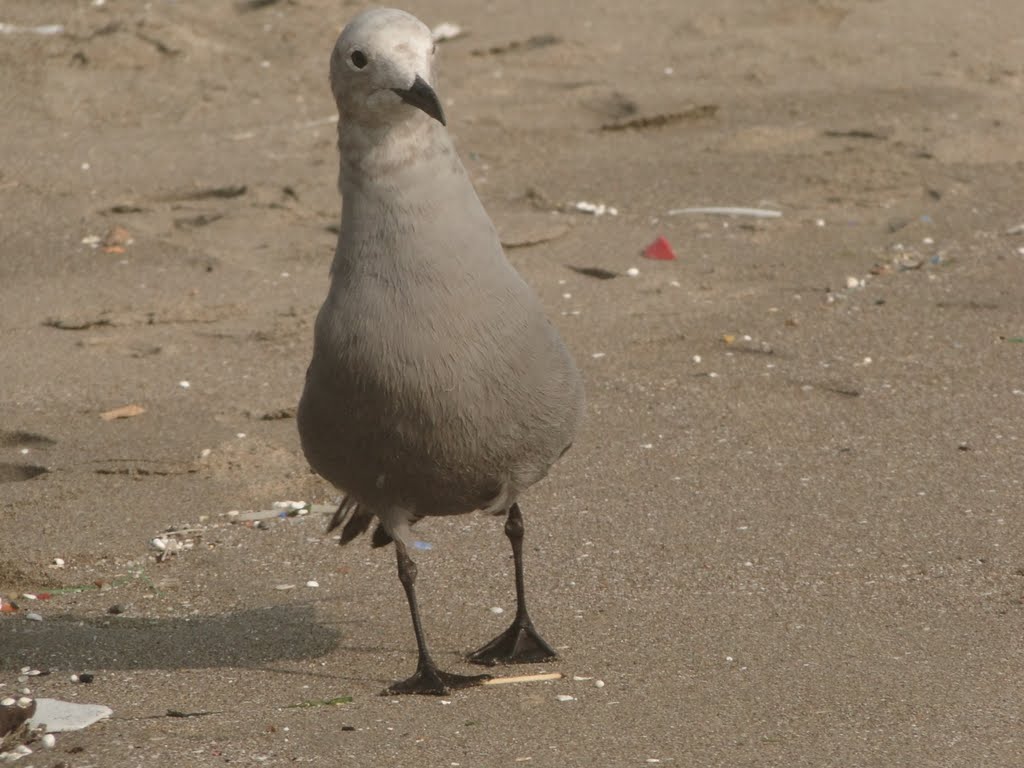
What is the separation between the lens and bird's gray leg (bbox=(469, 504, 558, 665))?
14.5 feet

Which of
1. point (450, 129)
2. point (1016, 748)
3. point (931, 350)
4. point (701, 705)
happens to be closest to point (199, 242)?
point (450, 129)

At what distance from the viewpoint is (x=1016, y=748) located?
371 centimetres

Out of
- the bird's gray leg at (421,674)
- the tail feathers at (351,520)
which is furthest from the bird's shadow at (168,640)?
the bird's gray leg at (421,674)

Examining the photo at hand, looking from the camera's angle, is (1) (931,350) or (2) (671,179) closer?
(1) (931,350)

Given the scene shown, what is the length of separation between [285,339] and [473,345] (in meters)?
3.11

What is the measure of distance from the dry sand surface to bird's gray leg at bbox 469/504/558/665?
0.40 feet

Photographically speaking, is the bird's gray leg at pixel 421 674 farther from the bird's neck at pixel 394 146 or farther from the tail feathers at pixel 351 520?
the bird's neck at pixel 394 146

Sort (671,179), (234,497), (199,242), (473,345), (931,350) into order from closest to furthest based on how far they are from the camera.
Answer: (473,345) < (234,497) < (931,350) < (199,242) < (671,179)

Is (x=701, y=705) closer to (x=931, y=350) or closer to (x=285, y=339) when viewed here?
(x=931, y=350)

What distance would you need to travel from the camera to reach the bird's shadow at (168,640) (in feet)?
14.9

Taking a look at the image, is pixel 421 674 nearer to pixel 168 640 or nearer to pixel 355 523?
pixel 355 523

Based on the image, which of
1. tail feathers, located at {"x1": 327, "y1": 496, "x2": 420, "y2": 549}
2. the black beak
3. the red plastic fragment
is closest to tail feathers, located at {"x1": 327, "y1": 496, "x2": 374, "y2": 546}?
tail feathers, located at {"x1": 327, "y1": 496, "x2": 420, "y2": 549}

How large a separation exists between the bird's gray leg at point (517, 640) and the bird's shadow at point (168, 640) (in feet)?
1.55

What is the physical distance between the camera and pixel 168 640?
15.4ft
